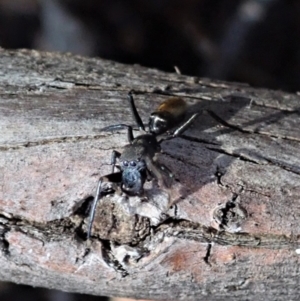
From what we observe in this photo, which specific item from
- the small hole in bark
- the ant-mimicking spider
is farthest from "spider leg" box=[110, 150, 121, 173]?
the small hole in bark

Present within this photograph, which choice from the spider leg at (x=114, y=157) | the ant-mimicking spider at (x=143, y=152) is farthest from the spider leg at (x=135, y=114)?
the spider leg at (x=114, y=157)

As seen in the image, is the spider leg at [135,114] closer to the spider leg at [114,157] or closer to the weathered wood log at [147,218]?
the weathered wood log at [147,218]

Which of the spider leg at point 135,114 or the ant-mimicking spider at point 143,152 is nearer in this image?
the ant-mimicking spider at point 143,152

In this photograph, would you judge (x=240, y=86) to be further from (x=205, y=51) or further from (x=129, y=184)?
(x=205, y=51)

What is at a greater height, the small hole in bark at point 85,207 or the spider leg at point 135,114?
the spider leg at point 135,114

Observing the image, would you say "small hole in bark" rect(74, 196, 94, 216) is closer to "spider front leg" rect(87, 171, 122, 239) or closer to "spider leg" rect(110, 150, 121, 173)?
"spider front leg" rect(87, 171, 122, 239)

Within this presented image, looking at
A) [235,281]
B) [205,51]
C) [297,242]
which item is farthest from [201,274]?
[205,51]

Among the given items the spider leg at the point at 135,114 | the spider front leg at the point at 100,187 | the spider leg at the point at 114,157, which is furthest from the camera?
the spider leg at the point at 135,114
